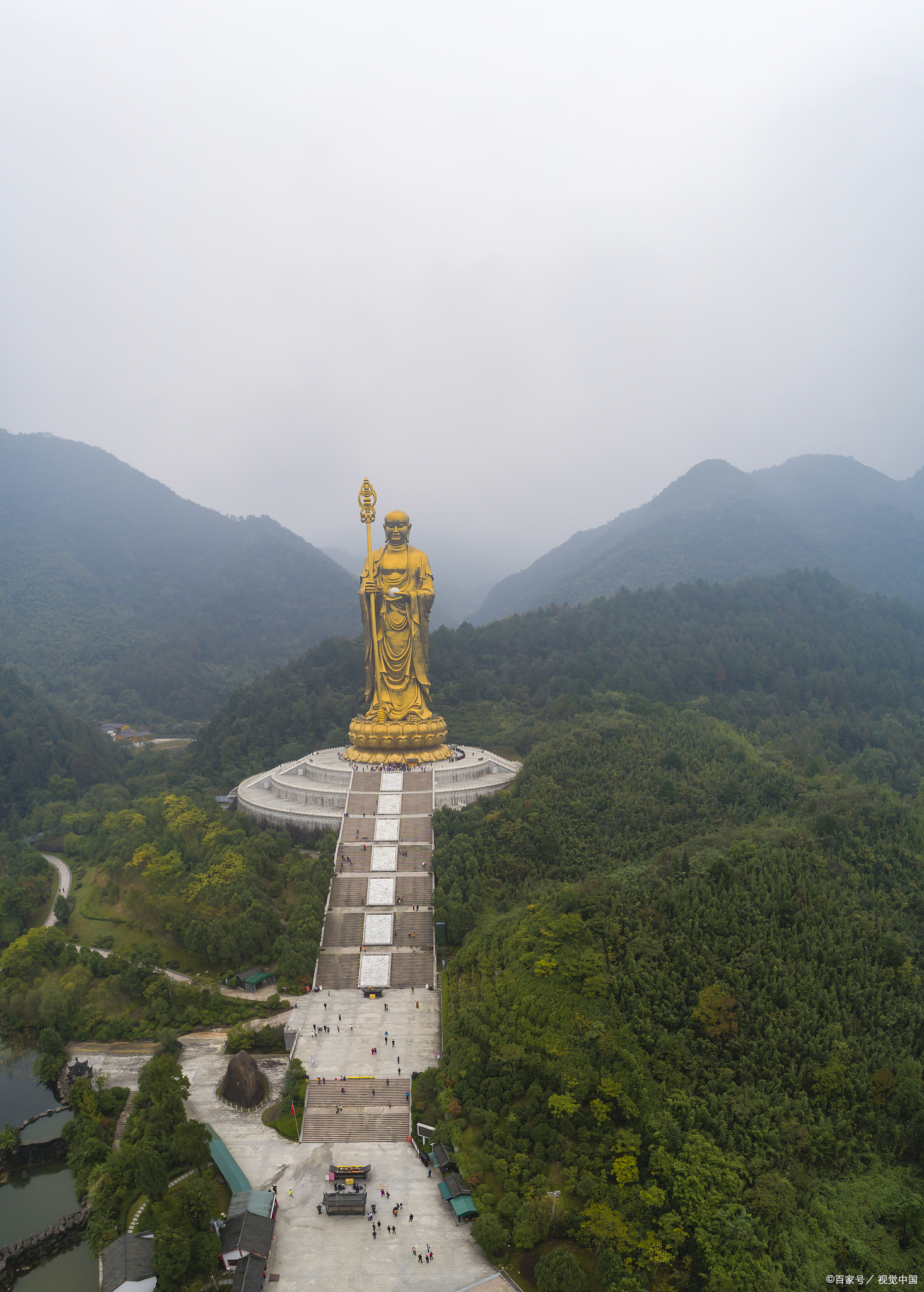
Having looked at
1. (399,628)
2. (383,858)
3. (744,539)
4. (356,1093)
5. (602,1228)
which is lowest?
(356,1093)

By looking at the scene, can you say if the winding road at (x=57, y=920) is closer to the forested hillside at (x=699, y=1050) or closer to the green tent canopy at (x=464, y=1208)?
the forested hillside at (x=699, y=1050)

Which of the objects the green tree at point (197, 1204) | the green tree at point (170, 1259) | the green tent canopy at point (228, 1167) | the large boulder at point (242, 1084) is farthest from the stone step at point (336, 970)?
the green tree at point (170, 1259)

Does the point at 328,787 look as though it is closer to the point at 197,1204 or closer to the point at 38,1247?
the point at 38,1247

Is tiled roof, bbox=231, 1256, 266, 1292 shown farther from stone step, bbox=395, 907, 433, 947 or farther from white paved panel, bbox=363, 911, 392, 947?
stone step, bbox=395, 907, 433, 947

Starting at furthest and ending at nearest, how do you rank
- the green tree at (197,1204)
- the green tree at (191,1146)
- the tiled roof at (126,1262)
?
the green tree at (191,1146), the green tree at (197,1204), the tiled roof at (126,1262)

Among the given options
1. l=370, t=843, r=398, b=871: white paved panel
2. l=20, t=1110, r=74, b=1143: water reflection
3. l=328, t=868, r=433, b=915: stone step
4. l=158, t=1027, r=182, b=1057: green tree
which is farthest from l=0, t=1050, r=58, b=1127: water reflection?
l=370, t=843, r=398, b=871: white paved panel

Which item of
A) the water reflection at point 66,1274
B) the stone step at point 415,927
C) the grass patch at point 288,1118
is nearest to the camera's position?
the water reflection at point 66,1274

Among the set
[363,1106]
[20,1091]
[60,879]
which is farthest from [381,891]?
[60,879]
